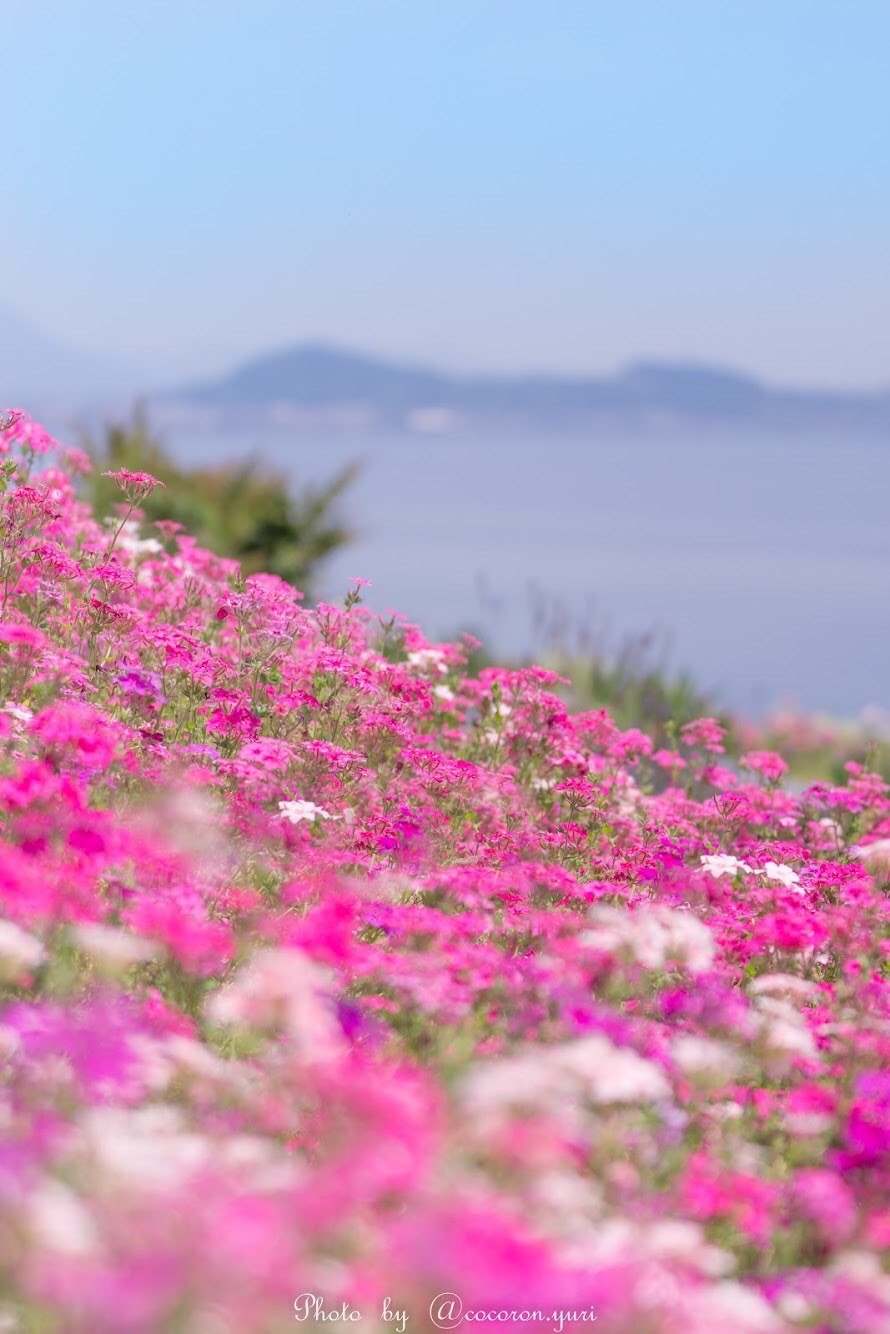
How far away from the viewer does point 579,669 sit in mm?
14453

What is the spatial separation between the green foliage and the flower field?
10330 mm

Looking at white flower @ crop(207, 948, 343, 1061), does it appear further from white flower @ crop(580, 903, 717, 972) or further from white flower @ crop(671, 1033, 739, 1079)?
white flower @ crop(580, 903, 717, 972)

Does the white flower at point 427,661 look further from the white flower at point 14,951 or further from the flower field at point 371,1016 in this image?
the white flower at point 14,951

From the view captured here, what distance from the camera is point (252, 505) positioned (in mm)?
19594

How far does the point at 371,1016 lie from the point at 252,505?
1570 centimetres

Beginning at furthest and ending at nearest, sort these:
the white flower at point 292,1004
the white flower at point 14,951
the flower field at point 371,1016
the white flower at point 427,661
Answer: the white flower at point 427,661 → the white flower at point 14,951 → the white flower at point 292,1004 → the flower field at point 371,1016

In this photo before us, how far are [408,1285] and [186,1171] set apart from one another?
48 cm

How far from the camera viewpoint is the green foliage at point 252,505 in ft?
61.1

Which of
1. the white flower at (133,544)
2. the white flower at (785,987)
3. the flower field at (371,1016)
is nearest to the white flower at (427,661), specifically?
the flower field at (371,1016)

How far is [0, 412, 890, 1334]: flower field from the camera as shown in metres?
2.52

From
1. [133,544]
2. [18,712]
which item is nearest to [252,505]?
[133,544]

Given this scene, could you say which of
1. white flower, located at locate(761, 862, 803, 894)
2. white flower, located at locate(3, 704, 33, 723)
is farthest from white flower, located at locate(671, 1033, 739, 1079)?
white flower, located at locate(3, 704, 33, 723)

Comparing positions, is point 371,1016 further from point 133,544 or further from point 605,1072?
point 133,544

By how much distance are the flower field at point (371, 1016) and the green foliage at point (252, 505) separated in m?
10.3
